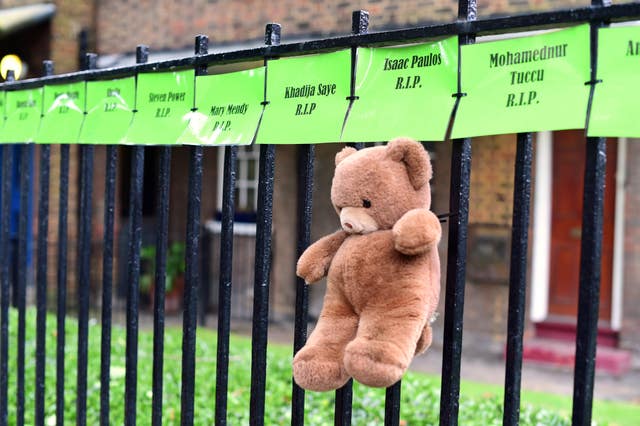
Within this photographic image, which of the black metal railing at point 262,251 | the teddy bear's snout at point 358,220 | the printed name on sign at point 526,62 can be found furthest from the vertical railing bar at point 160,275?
the printed name on sign at point 526,62

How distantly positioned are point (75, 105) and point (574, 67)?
1986 millimetres

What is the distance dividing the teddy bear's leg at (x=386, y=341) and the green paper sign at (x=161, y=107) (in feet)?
3.62

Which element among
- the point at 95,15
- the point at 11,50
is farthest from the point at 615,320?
the point at 11,50

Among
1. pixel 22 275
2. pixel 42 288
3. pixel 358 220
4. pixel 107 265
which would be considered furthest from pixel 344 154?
pixel 22 275

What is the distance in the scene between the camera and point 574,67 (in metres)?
1.57

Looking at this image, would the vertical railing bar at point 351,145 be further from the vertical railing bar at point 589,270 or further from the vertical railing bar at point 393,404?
the vertical railing bar at point 589,270

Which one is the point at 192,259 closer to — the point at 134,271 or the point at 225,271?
the point at 225,271

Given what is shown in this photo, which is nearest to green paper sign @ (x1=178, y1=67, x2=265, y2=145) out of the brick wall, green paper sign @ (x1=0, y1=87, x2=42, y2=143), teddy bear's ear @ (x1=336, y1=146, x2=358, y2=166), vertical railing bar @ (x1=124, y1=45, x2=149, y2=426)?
vertical railing bar @ (x1=124, y1=45, x2=149, y2=426)

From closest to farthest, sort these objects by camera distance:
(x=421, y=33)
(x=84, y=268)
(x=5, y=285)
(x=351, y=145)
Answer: (x=421, y=33) → (x=351, y=145) → (x=84, y=268) → (x=5, y=285)

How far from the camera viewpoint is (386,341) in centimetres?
153

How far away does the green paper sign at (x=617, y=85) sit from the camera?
4.84ft

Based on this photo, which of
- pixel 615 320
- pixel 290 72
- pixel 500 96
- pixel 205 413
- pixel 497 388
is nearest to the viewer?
pixel 500 96

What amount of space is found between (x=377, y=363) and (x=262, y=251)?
77cm

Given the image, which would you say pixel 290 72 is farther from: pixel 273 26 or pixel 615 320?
pixel 615 320
